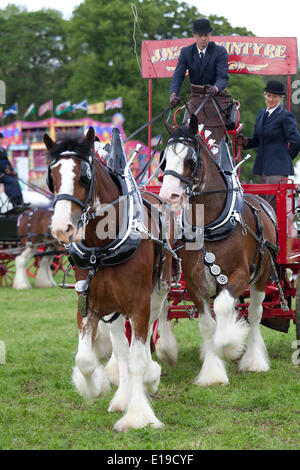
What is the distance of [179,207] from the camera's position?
5652 mm

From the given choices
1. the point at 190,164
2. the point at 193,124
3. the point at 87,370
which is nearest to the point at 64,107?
the point at 193,124

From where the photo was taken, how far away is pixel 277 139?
7699mm

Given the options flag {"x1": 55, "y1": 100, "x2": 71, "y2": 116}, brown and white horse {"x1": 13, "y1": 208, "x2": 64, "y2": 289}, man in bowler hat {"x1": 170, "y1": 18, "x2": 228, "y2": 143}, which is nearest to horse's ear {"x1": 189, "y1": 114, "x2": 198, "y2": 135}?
man in bowler hat {"x1": 170, "y1": 18, "x2": 228, "y2": 143}

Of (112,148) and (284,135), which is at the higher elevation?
(284,135)

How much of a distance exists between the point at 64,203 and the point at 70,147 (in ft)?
1.54

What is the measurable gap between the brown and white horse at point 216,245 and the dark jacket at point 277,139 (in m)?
1.07

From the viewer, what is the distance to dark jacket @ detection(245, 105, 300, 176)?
24.8 ft

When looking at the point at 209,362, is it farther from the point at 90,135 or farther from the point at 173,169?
the point at 90,135

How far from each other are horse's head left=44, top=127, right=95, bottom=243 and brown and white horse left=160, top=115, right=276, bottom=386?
1139 millimetres

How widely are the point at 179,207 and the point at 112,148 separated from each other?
745 millimetres

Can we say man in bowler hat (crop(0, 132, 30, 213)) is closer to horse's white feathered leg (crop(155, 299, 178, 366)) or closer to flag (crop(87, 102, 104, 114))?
horse's white feathered leg (crop(155, 299, 178, 366))

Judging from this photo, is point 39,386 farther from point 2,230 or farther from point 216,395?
point 2,230

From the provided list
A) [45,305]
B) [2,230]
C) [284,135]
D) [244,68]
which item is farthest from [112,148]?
[2,230]
